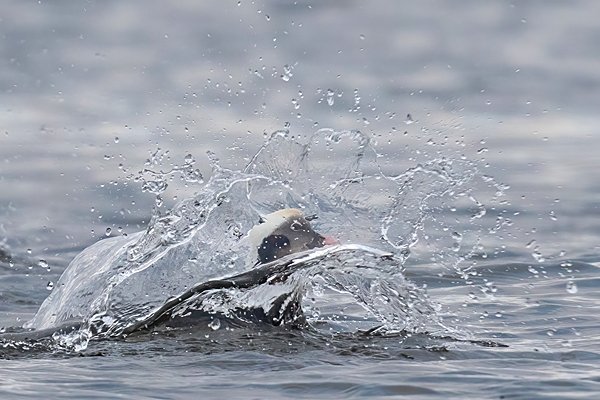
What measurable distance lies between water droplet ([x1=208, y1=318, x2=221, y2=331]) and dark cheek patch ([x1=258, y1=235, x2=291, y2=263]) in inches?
16.8

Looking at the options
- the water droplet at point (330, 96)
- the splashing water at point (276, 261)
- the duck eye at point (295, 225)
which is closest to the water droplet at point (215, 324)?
the splashing water at point (276, 261)

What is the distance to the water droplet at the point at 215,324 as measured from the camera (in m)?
4.63

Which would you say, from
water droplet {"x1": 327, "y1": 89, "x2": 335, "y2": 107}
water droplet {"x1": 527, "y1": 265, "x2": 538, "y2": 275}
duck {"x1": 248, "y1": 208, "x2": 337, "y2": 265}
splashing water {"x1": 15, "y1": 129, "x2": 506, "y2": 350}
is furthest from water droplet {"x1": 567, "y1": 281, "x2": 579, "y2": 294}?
duck {"x1": 248, "y1": 208, "x2": 337, "y2": 265}

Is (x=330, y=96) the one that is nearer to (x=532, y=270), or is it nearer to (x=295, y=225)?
(x=295, y=225)

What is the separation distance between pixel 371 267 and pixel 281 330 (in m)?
0.55

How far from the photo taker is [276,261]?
456cm

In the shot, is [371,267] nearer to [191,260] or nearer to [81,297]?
[191,260]

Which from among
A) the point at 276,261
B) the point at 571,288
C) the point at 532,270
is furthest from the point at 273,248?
the point at 532,270

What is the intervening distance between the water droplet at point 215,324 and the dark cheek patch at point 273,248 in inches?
16.8

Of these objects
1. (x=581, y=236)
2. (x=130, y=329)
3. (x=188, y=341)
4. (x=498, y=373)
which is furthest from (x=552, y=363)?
(x=581, y=236)

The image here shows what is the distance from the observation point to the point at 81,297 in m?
5.10

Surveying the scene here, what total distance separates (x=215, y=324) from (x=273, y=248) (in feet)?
1.73

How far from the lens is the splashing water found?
4.68 m

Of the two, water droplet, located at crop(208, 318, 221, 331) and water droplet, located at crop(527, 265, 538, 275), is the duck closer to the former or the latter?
water droplet, located at crop(208, 318, 221, 331)
